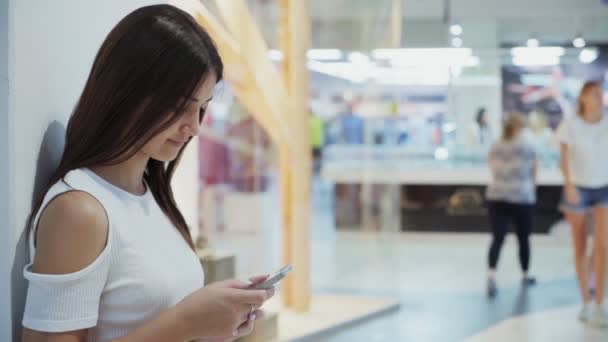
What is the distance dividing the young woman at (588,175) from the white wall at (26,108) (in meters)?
4.54

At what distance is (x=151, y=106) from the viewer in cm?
115

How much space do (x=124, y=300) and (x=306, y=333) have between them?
12.4ft

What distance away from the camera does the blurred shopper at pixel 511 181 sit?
6.64m

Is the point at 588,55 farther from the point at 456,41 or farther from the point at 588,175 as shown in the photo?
the point at 588,175

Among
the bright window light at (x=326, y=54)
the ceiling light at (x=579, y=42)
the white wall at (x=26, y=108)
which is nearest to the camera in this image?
the white wall at (x=26, y=108)

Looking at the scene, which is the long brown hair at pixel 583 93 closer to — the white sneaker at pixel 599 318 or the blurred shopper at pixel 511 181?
the blurred shopper at pixel 511 181

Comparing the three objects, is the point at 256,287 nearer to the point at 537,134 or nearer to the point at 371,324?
the point at 371,324

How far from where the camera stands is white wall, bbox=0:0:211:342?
116cm

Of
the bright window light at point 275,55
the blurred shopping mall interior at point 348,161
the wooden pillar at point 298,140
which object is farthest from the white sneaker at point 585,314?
the bright window light at point 275,55

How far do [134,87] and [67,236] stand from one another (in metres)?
0.23

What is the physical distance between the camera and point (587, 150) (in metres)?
5.36

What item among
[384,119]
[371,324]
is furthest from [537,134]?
[371,324]

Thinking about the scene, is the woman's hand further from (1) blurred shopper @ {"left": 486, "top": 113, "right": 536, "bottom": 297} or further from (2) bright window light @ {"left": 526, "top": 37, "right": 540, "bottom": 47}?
(2) bright window light @ {"left": 526, "top": 37, "right": 540, "bottom": 47}

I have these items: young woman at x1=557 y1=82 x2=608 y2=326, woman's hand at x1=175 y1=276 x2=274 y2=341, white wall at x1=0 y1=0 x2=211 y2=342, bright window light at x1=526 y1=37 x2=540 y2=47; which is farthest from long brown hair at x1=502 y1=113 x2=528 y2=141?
woman's hand at x1=175 y1=276 x2=274 y2=341
